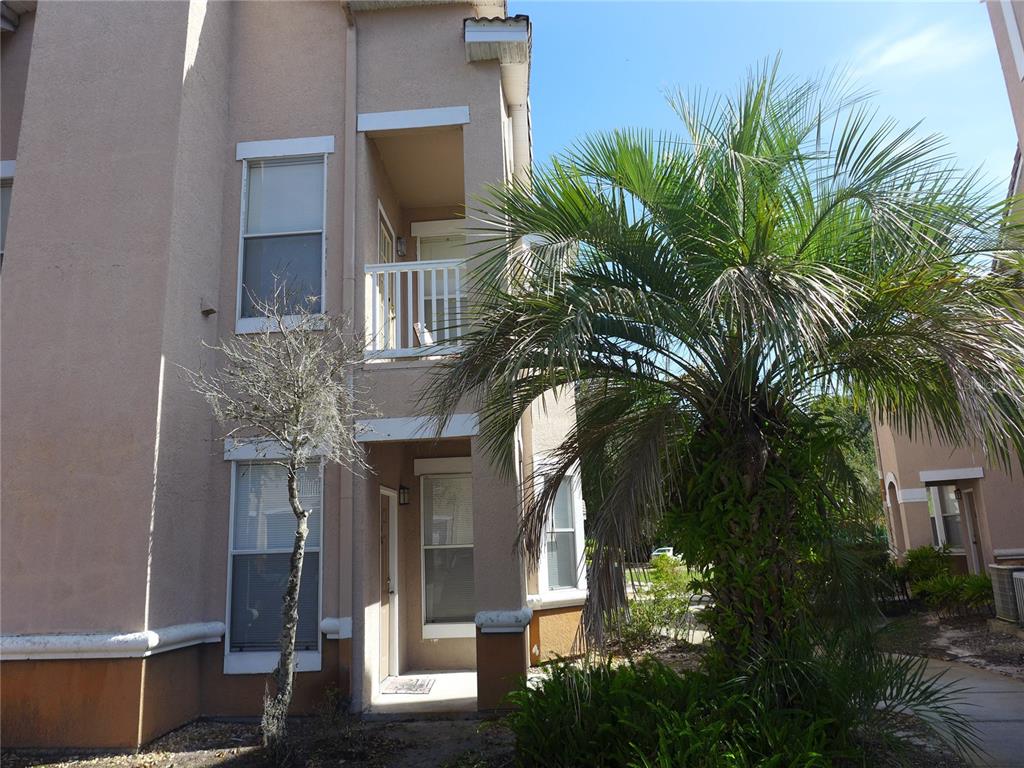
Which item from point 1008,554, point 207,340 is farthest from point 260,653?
point 1008,554

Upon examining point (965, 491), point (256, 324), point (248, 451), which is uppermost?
point (256, 324)

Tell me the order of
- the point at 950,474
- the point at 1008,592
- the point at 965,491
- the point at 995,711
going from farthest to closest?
the point at 965,491 → the point at 950,474 → the point at 1008,592 → the point at 995,711

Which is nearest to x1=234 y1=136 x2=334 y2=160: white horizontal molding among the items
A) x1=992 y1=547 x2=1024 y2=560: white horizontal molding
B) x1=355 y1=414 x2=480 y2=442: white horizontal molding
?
x1=355 y1=414 x2=480 y2=442: white horizontal molding

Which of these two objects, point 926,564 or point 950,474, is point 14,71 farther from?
point 950,474

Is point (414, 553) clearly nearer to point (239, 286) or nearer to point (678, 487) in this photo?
point (239, 286)

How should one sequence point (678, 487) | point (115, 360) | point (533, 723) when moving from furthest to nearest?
1. point (115, 360)
2. point (678, 487)
3. point (533, 723)

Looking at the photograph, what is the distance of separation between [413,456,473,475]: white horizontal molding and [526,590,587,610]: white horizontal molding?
6.19 feet

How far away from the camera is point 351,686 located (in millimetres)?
7492

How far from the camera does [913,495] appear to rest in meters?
18.3

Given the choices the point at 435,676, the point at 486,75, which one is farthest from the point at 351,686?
the point at 486,75

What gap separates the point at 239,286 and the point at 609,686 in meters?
5.74

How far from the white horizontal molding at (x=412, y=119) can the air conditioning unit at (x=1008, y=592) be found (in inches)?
404

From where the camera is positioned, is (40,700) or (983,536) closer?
(40,700)

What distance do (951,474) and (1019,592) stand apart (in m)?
5.56
